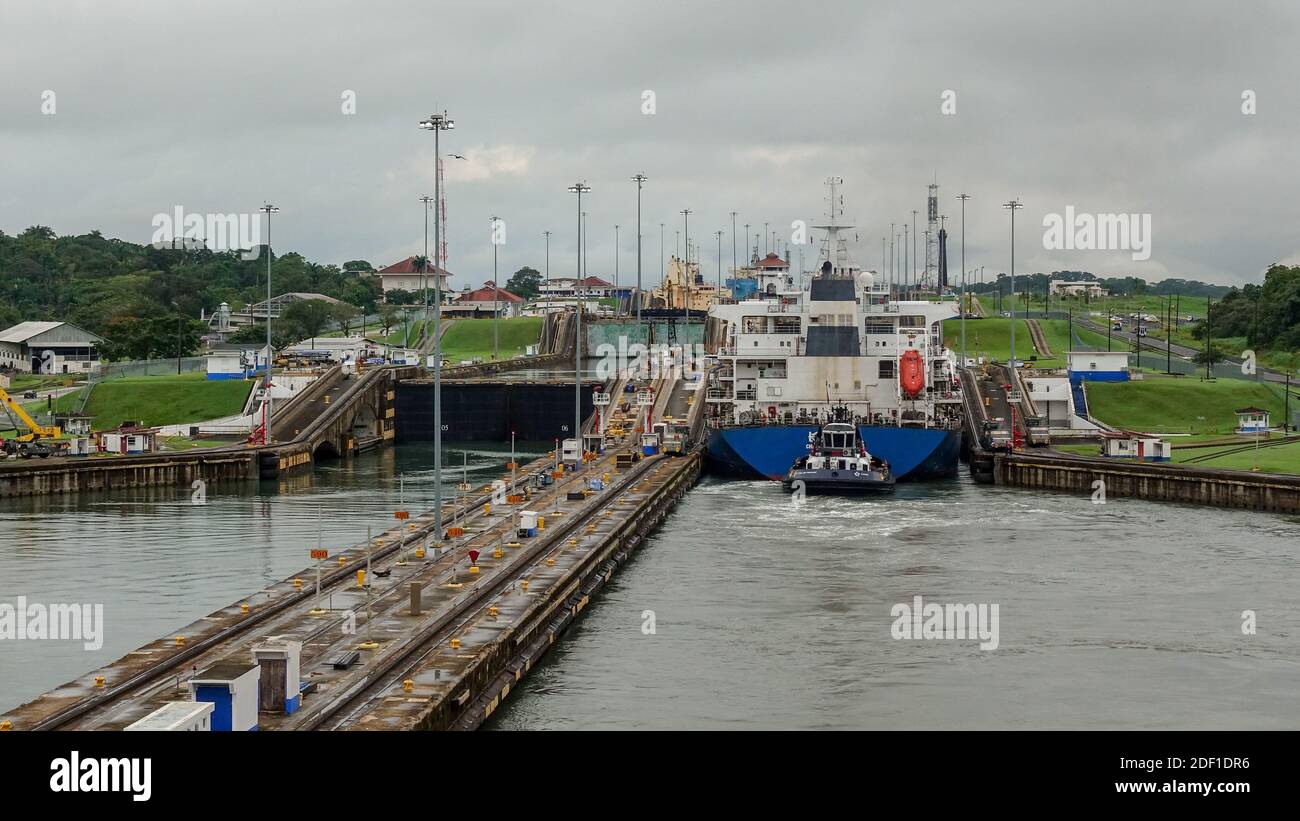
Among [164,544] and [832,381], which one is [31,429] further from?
[832,381]

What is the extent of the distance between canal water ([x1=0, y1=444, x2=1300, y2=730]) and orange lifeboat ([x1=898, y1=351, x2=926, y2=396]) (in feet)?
24.2

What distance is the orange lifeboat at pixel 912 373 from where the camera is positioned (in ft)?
269

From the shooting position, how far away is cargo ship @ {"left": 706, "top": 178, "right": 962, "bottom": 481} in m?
81.4

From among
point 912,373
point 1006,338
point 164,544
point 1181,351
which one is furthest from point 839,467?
point 1181,351

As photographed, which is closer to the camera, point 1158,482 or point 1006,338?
point 1158,482

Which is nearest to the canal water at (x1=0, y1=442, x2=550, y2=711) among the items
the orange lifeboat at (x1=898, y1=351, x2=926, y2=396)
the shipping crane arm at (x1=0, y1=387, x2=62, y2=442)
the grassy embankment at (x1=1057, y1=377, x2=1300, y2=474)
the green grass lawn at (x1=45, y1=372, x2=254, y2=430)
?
the shipping crane arm at (x1=0, y1=387, x2=62, y2=442)

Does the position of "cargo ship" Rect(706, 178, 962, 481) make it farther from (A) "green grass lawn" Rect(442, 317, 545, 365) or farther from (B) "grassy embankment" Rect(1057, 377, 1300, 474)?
(A) "green grass lawn" Rect(442, 317, 545, 365)

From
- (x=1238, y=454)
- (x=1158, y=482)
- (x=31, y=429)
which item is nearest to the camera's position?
(x=1158, y=482)

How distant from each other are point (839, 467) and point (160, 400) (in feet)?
174

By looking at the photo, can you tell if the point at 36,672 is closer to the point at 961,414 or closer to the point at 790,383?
the point at 790,383

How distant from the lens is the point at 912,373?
3226 inches
